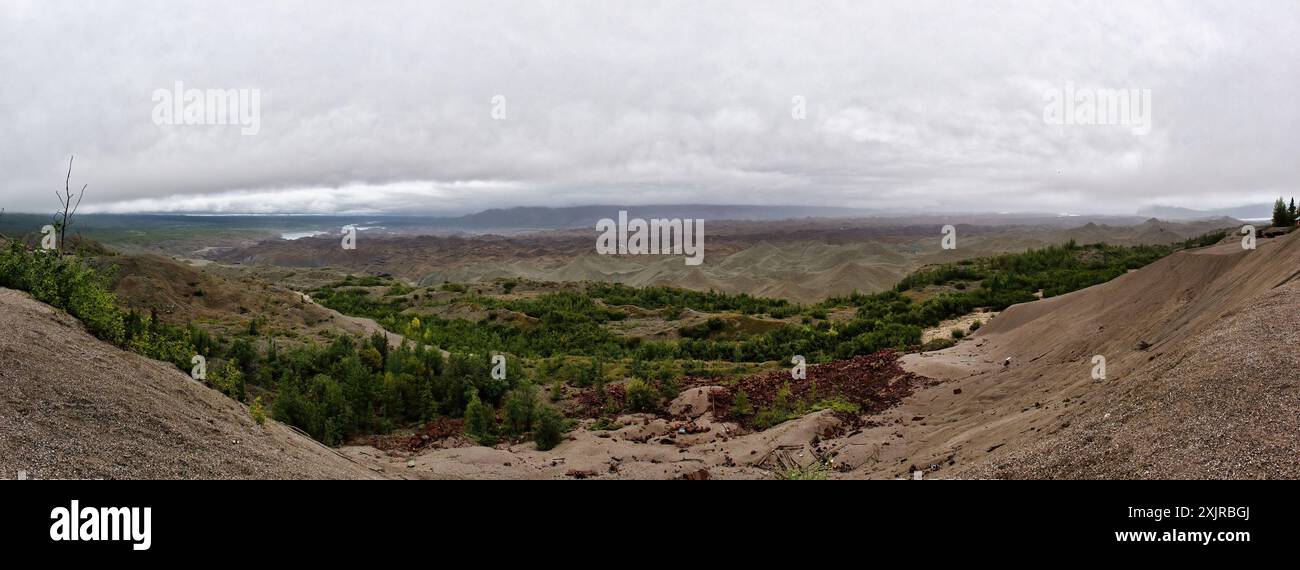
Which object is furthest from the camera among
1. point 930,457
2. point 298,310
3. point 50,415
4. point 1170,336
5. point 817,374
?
point 298,310

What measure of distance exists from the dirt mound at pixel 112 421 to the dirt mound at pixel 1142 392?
659 cm

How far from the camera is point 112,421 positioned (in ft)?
18.9

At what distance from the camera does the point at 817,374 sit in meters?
14.7

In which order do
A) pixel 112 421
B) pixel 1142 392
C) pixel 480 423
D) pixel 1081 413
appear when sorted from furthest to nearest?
pixel 480 423 < pixel 1081 413 < pixel 1142 392 < pixel 112 421

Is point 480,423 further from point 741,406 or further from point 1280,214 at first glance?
point 1280,214

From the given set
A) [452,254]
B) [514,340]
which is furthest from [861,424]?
[452,254]

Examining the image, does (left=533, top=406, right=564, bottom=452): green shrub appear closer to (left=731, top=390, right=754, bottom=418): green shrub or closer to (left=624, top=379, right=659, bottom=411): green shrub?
(left=624, top=379, right=659, bottom=411): green shrub

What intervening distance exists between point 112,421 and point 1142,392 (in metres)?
9.26

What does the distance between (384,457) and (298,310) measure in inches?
640

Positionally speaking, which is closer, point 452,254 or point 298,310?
point 298,310

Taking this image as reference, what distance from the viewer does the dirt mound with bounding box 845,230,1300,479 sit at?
4.81 metres

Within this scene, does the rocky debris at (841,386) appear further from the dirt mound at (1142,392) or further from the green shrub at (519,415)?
the green shrub at (519,415)

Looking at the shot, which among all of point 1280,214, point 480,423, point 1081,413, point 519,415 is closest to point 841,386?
point 519,415
